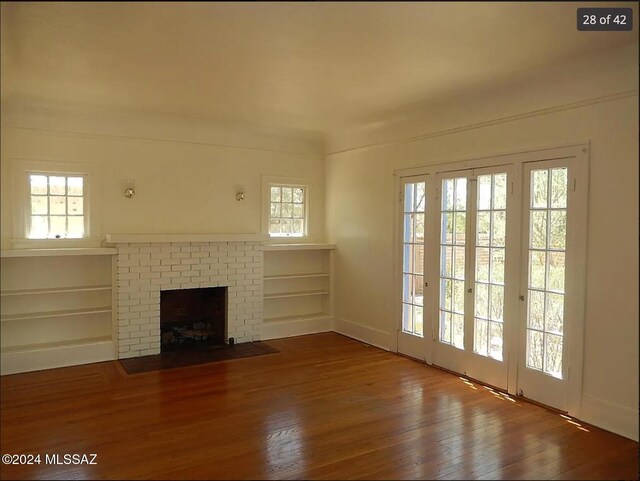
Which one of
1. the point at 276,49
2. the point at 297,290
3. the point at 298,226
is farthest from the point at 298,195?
the point at 276,49

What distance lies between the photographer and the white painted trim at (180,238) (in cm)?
532

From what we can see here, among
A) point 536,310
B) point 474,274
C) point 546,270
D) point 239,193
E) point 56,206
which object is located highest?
point 239,193

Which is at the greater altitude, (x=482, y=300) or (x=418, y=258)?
(x=418, y=258)

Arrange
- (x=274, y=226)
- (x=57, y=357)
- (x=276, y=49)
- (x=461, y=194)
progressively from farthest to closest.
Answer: (x=274, y=226) → (x=57, y=357) → (x=461, y=194) → (x=276, y=49)

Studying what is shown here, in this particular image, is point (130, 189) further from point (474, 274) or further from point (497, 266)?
point (497, 266)

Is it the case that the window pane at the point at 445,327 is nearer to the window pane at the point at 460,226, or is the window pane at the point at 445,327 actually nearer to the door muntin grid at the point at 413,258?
the door muntin grid at the point at 413,258

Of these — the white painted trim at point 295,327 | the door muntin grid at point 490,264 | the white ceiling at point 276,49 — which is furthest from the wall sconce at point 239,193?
the door muntin grid at point 490,264

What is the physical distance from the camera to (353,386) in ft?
15.2

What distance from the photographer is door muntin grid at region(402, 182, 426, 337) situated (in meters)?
5.44

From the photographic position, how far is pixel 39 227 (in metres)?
5.35

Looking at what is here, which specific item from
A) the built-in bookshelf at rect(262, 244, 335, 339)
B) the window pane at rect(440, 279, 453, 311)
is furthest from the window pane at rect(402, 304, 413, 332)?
the built-in bookshelf at rect(262, 244, 335, 339)

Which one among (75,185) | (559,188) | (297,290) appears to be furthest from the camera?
(297,290)

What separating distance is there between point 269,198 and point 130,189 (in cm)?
184

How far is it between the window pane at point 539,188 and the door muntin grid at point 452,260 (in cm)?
76
